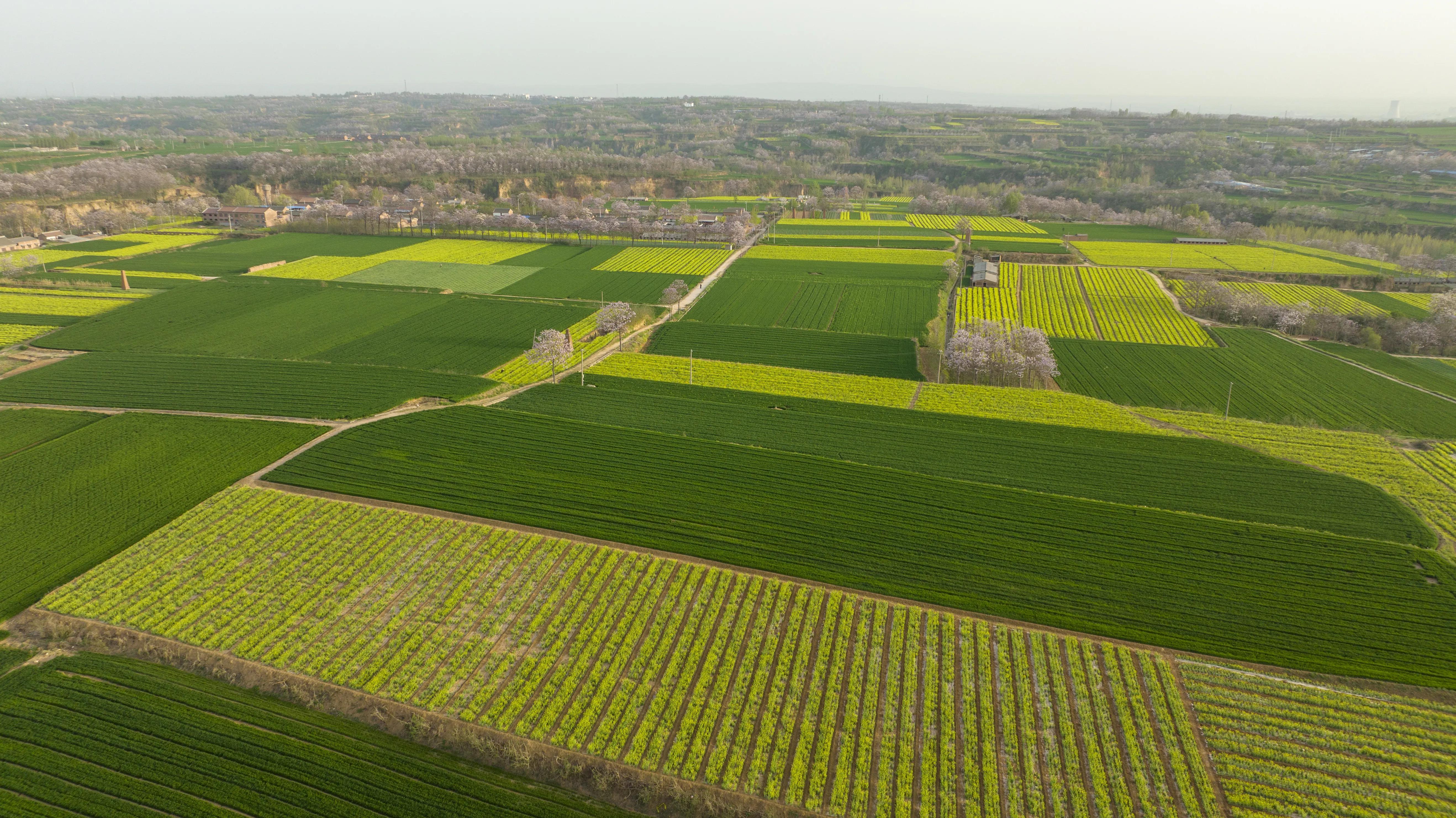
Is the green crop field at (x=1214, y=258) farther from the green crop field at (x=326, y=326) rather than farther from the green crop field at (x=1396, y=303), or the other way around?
the green crop field at (x=326, y=326)

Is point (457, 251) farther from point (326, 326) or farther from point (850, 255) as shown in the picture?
point (850, 255)

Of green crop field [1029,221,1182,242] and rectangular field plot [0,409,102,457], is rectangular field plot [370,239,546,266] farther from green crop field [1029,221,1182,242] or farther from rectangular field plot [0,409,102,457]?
green crop field [1029,221,1182,242]

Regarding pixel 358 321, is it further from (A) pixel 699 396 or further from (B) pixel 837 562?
(B) pixel 837 562

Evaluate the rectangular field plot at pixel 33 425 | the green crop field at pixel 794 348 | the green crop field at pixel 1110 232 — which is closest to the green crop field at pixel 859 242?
the green crop field at pixel 1110 232

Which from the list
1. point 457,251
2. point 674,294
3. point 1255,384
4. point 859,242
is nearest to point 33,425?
point 674,294

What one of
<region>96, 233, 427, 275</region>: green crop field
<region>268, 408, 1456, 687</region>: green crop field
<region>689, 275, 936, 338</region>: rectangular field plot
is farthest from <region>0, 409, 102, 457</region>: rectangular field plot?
<region>689, 275, 936, 338</region>: rectangular field plot

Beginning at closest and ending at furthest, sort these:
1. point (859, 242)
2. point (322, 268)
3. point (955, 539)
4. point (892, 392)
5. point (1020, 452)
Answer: point (955, 539) → point (1020, 452) → point (892, 392) → point (322, 268) → point (859, 242)
